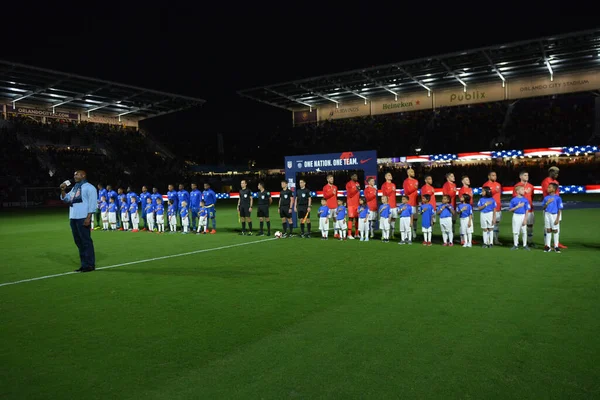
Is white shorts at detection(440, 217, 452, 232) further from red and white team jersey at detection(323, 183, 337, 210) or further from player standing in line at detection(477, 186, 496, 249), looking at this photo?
red and white team jersey at detection(323, 183, 337, 210)

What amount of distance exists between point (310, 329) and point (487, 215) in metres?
7.78

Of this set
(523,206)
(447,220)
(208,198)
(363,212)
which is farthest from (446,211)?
(208,198)

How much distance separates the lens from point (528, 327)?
522cm

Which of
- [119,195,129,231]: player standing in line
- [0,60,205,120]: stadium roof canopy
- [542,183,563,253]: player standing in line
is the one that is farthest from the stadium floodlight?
[0,60,205,120]: stadium roof canopy

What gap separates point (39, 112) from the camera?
4678 cm

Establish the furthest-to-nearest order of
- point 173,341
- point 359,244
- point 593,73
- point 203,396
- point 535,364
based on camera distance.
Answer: point 593,73 → point 359,244 → point 173,341 → point 535,364 → point 203,396

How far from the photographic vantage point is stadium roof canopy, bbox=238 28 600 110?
32.7 metres

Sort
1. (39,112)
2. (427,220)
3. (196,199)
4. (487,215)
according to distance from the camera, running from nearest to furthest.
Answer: (487,215) < (427,220) < (196,199) < (39,112)

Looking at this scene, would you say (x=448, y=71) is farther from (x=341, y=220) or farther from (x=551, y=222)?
(x=551, y=222)

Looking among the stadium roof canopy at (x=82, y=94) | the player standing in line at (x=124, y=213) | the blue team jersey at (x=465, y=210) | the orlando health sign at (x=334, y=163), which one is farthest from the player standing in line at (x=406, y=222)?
the stadium roof canopy at (x=82, y=94)

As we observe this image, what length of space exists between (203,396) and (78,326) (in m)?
2.81

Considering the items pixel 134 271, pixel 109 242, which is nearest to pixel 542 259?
pixel 134 271

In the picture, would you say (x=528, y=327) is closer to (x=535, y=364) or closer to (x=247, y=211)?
(x=535, y=364)

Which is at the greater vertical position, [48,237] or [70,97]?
→ [70,97]
